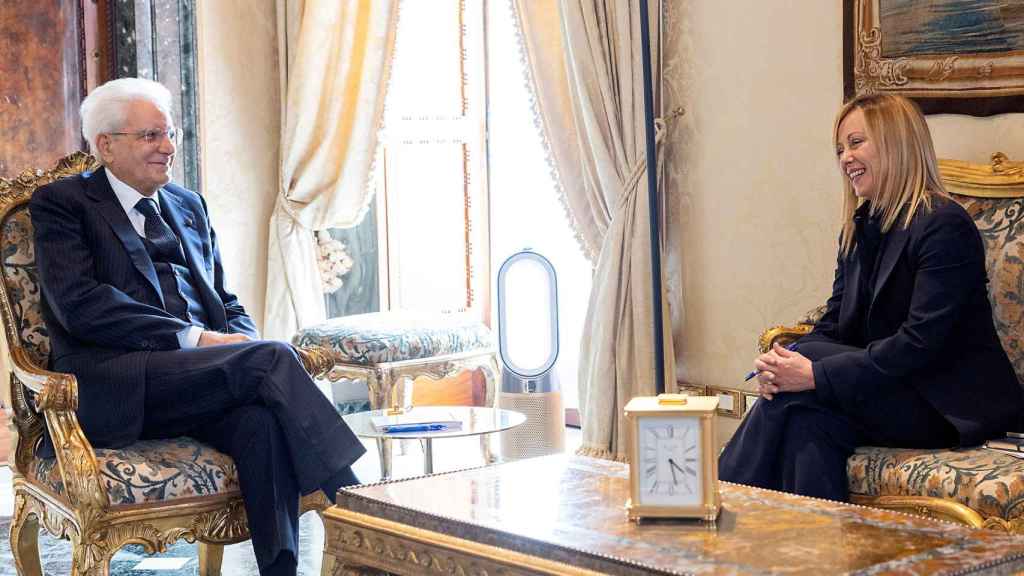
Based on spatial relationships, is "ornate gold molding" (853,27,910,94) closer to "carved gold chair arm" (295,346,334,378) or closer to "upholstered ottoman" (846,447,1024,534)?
"upholstered ottoman" (846,447,1024,534)

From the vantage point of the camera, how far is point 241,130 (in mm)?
5250

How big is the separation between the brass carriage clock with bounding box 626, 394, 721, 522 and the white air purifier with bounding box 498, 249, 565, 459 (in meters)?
2.56

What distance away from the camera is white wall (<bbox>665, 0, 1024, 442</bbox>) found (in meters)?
3.71

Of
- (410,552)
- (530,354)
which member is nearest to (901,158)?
(410,552)

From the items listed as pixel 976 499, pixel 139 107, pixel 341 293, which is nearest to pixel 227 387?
pixel 139 107

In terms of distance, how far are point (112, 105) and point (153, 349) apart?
645mm

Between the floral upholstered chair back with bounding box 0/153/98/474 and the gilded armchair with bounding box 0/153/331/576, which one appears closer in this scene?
the gilded armchair with bounding box 0/153/331/576

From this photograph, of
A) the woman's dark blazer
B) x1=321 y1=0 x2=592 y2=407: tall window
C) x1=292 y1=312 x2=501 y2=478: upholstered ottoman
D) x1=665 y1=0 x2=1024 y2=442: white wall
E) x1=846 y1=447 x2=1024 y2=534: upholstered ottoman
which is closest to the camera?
x1=846 y1=447 x2=1024 y2=534: upholstered ottoman

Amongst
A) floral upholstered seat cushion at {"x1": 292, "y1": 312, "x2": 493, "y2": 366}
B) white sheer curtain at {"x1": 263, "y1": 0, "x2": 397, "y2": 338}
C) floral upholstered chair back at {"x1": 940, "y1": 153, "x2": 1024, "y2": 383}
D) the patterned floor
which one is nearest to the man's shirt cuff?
the patterned floor

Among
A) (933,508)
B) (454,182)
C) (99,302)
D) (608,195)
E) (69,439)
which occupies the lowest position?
(933,508)

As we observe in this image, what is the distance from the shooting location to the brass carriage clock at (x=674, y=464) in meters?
1.96

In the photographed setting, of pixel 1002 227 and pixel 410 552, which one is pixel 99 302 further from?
pixel 1002 227

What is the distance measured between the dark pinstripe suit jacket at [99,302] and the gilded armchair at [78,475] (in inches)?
2.7

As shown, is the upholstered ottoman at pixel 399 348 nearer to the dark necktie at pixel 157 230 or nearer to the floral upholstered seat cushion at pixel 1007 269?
the dark necktie at pixel 157 230
